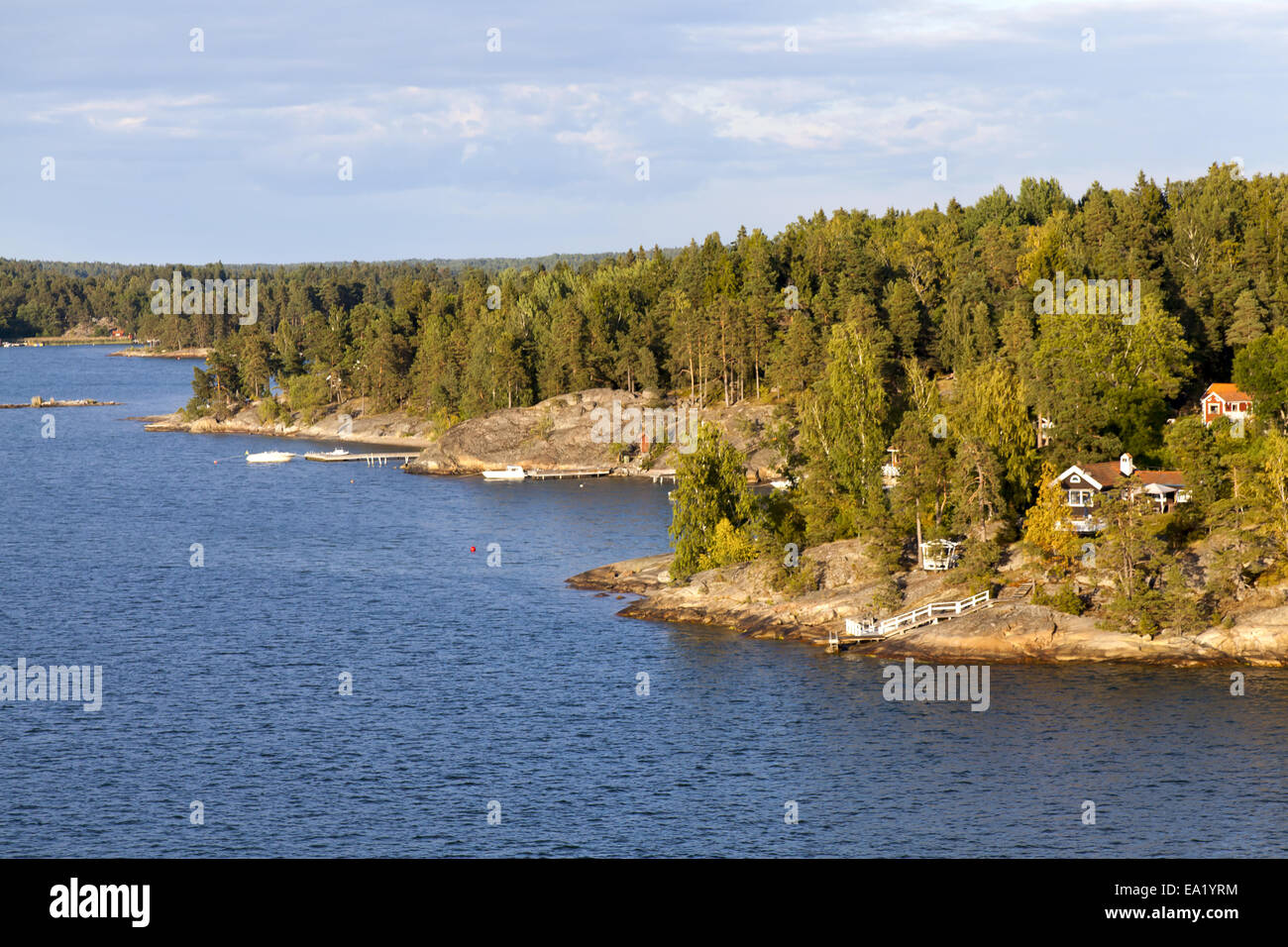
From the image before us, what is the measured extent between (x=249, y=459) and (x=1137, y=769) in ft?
452

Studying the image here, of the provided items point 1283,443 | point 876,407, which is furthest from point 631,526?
point 1283,443

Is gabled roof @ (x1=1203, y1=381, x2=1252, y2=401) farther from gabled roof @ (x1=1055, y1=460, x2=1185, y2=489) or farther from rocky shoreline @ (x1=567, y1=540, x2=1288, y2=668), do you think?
rocky shoreline @ (x1=567, y1=540, x2=1288, y2=668)

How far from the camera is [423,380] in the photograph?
19100 cm

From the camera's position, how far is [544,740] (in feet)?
198

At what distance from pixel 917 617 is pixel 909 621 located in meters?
0.55

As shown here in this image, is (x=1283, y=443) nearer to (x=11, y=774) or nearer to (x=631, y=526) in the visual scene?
(x=631, y=526)

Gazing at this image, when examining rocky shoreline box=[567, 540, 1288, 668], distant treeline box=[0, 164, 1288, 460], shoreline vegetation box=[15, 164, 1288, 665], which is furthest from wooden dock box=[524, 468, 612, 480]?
rocky shoreline box=[567, 540, 1288, 668]

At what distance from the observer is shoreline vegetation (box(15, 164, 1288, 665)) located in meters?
72.8

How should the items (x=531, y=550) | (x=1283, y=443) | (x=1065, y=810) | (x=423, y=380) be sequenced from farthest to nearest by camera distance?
(x=423, y=380)
(x=531, y=550)
(x=1283, y=443)
(x=1065, y=810)

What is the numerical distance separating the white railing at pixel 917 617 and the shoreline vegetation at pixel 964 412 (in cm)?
100

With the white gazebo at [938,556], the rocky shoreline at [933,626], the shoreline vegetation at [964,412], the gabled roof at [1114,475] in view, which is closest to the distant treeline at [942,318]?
the shoreline vegetation at [964,412]

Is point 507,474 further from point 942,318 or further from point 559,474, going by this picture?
point 942,318

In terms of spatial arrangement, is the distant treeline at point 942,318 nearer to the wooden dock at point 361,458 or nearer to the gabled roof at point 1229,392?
the gabled roof at point 1229,392

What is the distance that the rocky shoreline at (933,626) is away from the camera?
227ft
